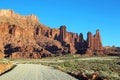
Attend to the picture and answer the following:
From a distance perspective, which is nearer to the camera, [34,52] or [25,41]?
[34,52]

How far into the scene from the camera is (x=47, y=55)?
164625 mm

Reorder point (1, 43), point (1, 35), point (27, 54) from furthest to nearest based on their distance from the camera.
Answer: point (1, 35) → point (1, 43) → point (27, 54)

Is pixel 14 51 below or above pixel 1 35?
below

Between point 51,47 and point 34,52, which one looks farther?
point 51,47

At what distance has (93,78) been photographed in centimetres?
2328

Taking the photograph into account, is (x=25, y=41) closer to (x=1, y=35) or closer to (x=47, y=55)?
(x=1, y=35)

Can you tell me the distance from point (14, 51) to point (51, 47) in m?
36.9

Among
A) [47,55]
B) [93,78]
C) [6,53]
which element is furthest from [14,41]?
[93,78]

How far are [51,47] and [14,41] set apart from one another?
2442cm

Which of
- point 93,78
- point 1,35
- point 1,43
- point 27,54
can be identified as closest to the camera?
point 93,78

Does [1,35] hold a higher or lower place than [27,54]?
higher

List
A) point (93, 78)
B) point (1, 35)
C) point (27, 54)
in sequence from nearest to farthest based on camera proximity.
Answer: point (93, 78)
point (27, 54)
point (1, 35)

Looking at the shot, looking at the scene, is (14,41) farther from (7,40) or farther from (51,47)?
(51,47)

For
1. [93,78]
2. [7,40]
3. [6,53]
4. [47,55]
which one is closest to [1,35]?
[7,40]
